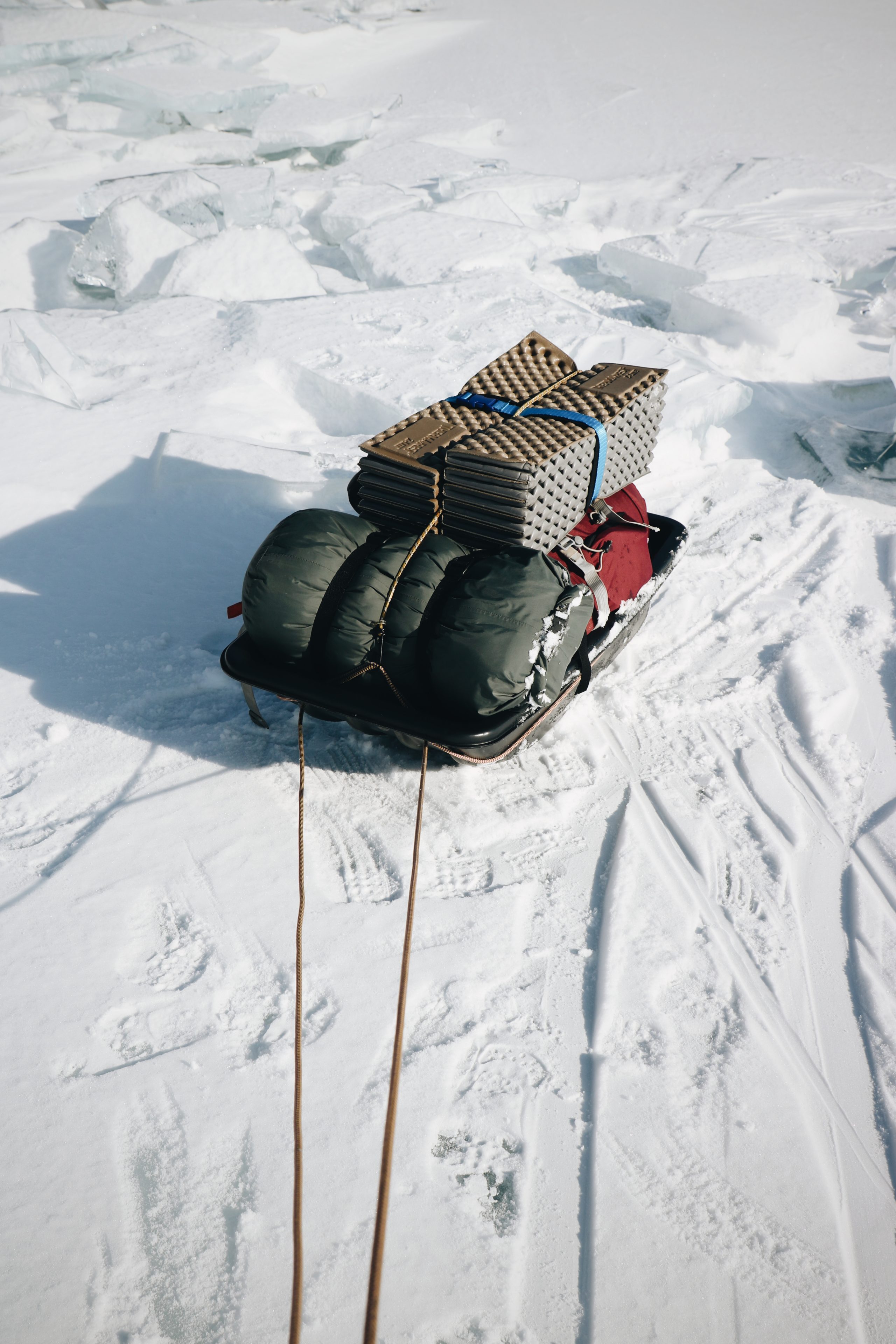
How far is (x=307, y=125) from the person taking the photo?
370 inches

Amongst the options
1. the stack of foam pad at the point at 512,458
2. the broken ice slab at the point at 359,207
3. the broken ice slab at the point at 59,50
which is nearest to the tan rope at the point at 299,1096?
the stack of foam pad at the point at 512,458

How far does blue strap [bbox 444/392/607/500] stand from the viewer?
9.96ft

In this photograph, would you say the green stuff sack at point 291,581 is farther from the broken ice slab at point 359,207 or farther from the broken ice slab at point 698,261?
the broken ice slab at point 359,207

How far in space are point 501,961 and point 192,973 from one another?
0.89m

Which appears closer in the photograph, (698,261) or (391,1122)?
(391,1122)

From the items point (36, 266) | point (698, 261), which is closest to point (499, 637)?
point (698, 261)

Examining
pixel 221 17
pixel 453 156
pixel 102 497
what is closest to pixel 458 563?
pixel 102 497

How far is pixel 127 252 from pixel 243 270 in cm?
86

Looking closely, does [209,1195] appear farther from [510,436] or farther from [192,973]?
[510,436]

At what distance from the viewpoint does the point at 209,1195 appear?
1.96 meters

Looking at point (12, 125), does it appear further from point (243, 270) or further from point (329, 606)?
point (329, 606)

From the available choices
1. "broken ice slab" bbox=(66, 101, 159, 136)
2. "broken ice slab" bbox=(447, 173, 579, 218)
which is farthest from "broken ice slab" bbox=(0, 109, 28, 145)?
"broken ice slab" bbox=(447, 173, 579, 218)

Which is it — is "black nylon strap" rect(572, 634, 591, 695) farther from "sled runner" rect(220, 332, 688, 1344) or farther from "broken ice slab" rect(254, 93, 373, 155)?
"broken ice slab" rect(254, 93, 373, 155)

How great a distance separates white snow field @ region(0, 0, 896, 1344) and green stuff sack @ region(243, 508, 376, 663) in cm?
58
